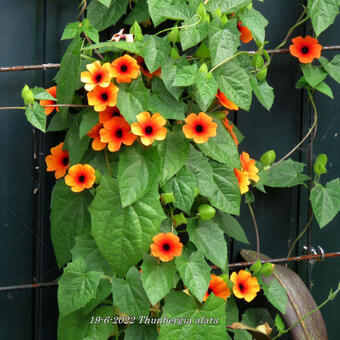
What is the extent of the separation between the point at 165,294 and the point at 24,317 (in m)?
0.49

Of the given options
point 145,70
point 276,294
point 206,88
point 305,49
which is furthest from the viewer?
point 305,49

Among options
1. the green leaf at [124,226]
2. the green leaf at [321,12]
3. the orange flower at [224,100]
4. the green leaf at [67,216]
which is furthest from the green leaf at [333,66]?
the green leaf at [67,216]

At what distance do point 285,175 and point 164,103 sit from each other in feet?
1.71

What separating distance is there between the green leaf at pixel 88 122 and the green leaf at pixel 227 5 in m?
0.39

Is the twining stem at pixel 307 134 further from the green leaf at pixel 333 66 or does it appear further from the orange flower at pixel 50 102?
the orange flower at pixel 50 102

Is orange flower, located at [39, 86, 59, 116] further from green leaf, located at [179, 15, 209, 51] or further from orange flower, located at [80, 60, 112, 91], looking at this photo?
green leaf, located at [179, 15, 209, 51]

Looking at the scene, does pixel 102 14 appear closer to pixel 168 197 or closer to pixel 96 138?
pixel 96 138

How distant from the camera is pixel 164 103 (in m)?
1.47

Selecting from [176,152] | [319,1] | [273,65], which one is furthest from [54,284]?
[319,1]

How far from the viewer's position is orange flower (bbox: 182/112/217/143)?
4.82 ft

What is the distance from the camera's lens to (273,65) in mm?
1802

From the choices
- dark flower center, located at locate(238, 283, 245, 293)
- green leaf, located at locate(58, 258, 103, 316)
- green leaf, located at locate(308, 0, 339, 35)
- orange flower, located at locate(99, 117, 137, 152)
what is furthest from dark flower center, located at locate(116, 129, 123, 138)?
green leaf, located at locate(308, 0, 339, 35)

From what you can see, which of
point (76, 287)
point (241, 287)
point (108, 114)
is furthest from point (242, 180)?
point (76, 287)

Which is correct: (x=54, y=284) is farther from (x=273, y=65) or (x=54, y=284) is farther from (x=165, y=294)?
(x=273, y=65)
